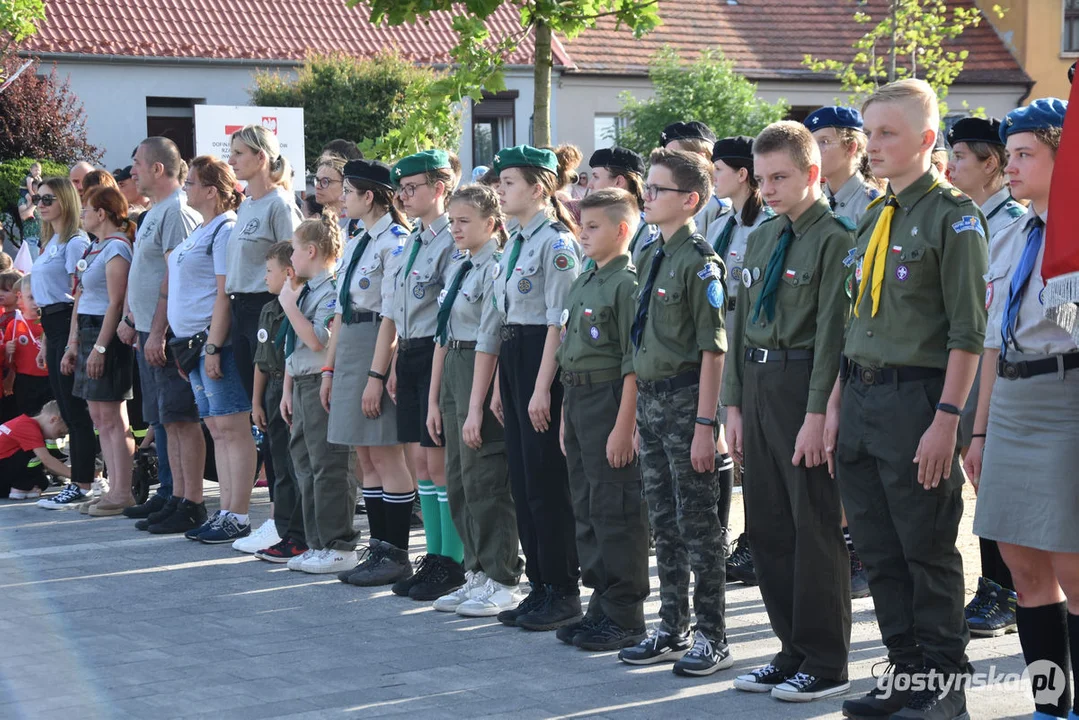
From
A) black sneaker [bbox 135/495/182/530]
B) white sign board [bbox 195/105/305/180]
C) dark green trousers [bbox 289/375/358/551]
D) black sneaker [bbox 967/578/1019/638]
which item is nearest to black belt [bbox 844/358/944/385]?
black sneaker [bbox 967/578/1019/638]

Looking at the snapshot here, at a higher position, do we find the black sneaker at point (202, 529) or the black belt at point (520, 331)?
the black belt at point (520, 331)

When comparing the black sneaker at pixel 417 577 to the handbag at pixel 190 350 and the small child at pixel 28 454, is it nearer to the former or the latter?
the handbag at pixel 190 350

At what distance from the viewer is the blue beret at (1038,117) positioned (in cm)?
475

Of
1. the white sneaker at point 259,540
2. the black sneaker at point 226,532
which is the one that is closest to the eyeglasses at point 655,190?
the white sneaker at point 259,540

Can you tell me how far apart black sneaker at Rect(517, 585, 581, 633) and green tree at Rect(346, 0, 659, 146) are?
4.34m

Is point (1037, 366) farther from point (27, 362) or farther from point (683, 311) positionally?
point (27, 362)

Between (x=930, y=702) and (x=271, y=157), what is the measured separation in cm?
573

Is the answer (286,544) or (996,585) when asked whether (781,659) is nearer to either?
(996,585)

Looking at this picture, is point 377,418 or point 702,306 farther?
point 377,418

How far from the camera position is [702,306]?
232 inches

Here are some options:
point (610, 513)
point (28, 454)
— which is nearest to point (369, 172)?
point (610, 513)

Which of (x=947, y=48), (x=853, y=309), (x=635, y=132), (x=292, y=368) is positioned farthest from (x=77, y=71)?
(x=853, y=309)

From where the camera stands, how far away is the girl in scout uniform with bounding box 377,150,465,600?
7.62 meters

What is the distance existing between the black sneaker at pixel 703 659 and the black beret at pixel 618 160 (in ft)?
9.17
